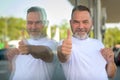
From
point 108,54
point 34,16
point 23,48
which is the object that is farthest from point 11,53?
point 108,54

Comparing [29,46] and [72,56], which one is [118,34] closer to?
[72,56]

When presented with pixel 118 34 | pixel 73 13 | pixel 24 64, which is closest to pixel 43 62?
pixel 24 64

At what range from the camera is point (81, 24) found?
8.39ft

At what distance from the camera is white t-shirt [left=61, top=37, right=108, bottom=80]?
2.55 meters

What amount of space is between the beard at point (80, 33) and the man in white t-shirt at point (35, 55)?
0.19 metres

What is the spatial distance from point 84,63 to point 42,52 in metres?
0.29

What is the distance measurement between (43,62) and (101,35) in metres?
0.46

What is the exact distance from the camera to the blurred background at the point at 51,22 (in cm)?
271

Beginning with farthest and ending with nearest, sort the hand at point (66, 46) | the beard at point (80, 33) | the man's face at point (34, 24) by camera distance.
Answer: the man's face at point (34, 24)
the beard at point (80, 33)
the hand at point (66, 46)

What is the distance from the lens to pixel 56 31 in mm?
2727

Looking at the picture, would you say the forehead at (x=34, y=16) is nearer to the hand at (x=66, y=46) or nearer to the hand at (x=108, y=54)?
the hand at (x=66, y=46)

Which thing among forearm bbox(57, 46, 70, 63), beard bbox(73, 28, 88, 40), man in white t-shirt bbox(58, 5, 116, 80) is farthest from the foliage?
forearm bbox(57, 46, 70, 63)

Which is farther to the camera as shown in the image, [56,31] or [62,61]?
[56,31]

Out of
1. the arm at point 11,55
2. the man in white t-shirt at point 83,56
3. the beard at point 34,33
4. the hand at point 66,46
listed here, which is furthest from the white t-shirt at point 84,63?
the arm at point 11,55
